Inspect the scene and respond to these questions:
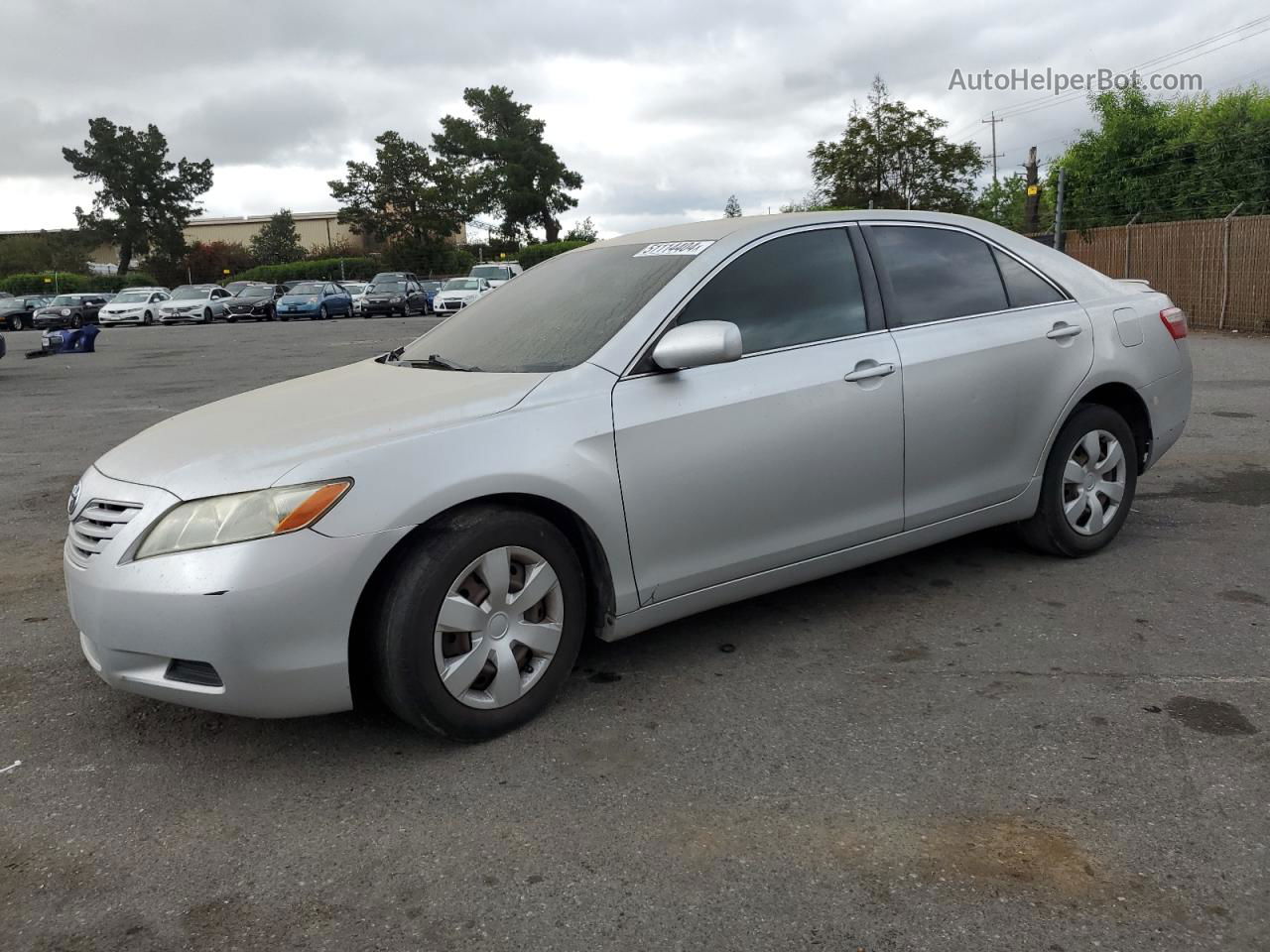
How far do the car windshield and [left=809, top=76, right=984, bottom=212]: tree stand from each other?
32043 mm

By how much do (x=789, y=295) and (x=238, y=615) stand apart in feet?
7.40

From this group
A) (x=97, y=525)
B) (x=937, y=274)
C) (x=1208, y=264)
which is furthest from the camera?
(x=1208, y=264)

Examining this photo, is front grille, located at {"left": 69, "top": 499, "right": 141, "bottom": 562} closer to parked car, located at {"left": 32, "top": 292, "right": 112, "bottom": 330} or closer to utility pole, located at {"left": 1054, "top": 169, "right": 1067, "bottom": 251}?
utility pole, located at {"left": 1054, "top": 169, "right": 1067, "bottom": 251}

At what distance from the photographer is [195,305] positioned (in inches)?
1614

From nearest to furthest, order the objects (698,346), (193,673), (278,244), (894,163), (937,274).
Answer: (193,673) → (698,346) → (937,274) → (894,163) → (278,244)

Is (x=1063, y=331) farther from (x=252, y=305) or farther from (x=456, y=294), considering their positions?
(x=252, y=305)

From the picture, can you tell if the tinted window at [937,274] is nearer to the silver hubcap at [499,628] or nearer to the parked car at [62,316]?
the silver hubcap at [499,628]

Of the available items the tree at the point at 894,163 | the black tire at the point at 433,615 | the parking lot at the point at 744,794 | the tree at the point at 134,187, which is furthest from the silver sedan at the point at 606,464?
the tree at the point at 134,187

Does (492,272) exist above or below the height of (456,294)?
above

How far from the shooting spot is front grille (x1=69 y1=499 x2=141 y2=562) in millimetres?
3172

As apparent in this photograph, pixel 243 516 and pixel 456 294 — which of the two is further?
pixel 456 294

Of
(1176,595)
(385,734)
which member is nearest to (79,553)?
(385,734)

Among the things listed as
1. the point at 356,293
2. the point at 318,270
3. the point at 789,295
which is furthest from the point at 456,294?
the point at 318,270

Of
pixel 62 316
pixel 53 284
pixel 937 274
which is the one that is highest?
pixel 53 284
